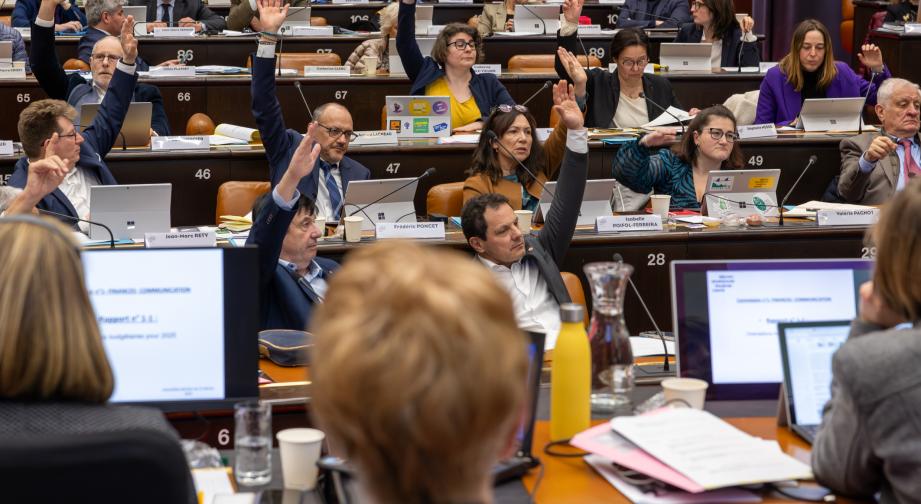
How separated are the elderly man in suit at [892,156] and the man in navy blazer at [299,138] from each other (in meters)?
2.29

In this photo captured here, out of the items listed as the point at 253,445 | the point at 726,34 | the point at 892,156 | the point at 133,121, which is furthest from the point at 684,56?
the point at 253,445

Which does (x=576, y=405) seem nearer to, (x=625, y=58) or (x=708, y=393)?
(x=708, y=393)

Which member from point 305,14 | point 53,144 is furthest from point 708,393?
point 305,14

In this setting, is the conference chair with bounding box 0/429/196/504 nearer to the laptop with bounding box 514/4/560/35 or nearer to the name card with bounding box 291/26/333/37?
the name card with bounding box 291/26/333/37

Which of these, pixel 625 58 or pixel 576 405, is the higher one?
pixel 625 58

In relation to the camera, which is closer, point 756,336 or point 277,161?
point 756,336

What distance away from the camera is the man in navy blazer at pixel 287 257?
329 cm

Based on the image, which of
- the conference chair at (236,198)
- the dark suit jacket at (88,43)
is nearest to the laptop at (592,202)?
the conference chair at (236,198)

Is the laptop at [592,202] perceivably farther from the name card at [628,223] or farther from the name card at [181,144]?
the name card at [181,144]

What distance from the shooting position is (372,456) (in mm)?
972

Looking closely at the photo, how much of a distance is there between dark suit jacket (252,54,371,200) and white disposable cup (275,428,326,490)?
2982 mm

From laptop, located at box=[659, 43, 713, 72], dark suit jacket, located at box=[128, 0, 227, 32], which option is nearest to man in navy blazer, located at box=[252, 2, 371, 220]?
laptop, located at box=[659, 43, 713, 72]

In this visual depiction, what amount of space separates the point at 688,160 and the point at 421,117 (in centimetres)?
142

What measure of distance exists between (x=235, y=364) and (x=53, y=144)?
2586mm
